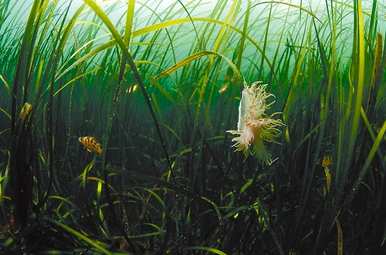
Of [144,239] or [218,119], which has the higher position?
[218,119]

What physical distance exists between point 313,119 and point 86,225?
0.57 meters

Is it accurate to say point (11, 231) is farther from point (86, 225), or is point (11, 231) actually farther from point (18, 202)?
point (86, 225)

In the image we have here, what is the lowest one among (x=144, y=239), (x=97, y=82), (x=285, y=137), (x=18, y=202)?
(x=144, y=239)

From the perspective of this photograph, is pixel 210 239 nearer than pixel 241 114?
No

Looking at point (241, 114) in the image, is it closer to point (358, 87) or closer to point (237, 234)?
point (358, 87)

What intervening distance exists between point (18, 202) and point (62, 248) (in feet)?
0.38

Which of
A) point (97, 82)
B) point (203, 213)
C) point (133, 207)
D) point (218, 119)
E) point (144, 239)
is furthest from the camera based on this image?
point (97, 82)

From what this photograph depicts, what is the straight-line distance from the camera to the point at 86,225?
975 millimetres

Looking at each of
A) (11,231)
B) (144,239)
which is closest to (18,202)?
(11,231)

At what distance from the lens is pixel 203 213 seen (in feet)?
2.98

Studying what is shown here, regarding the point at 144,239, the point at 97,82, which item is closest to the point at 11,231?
the point at 144,239

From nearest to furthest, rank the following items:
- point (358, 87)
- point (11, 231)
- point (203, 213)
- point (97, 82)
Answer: point (358, 87) < point (11, 231) < point (203, 213) < point (97, 82)

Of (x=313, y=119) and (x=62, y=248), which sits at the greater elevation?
(x=313, y=119)

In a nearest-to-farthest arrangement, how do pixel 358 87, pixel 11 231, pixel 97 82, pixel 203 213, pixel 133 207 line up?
pixel 358 87 → pixel 11 231 → pixel 203 213 → pixel 133 207 → pixel 97 82
